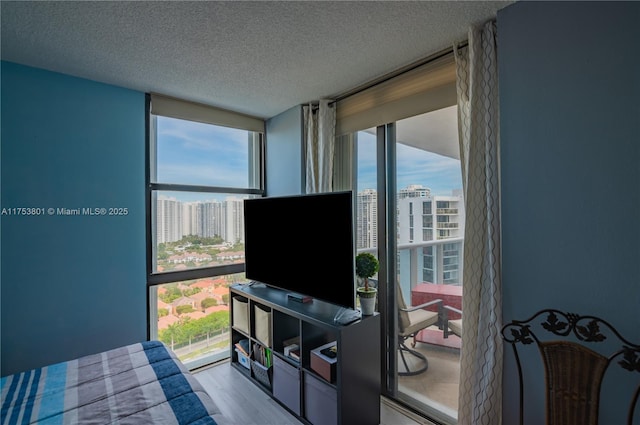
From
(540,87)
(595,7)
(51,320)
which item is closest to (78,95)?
(51,320)

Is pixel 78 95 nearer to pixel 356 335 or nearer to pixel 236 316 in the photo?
pixel 236 316

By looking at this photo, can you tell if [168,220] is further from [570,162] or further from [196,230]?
[570,162]

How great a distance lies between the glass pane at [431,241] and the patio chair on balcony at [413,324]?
2 cm

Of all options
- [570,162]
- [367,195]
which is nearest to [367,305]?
[367,195]

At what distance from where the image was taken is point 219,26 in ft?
5.46

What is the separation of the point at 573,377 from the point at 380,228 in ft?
4.61

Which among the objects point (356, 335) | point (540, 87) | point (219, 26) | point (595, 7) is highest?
point (219, 26)

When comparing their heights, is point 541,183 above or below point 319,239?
above

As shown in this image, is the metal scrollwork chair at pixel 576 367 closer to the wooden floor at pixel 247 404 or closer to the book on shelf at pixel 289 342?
the wooden floor at pixel 247 404

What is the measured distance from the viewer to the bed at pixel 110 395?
131 cm

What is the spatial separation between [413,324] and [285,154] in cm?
Answer: 200

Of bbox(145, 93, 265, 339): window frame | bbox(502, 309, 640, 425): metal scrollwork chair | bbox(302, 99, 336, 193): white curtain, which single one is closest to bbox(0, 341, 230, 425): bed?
bbox(145, 93, 265, 339): window frame

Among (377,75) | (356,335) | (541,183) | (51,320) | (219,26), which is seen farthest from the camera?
Result: (377,75)

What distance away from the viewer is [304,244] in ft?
7.46
